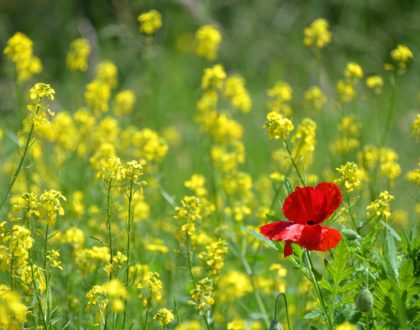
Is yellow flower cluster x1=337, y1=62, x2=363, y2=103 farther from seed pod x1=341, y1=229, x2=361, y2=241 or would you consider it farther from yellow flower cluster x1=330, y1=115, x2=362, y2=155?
seed pod x1=341, y1=229, x2=361, y2=241

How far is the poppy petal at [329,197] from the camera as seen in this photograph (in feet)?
6.62

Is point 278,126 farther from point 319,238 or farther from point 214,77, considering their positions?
point 214,77

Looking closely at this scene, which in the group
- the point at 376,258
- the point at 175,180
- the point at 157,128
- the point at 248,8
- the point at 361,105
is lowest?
the point at 376,258

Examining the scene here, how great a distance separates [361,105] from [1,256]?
3.70 meters

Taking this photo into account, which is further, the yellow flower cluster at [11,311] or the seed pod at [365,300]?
the seed pod at [365,300]

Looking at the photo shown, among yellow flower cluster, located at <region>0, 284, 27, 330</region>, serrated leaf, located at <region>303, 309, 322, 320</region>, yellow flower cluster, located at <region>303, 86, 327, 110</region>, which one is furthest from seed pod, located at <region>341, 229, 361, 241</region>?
yellow flower cluster, located at <region>303, 86, 327, 110</region>

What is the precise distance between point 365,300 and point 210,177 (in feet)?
6.44

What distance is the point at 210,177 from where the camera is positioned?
12.3 ft

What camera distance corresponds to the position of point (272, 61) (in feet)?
23.1

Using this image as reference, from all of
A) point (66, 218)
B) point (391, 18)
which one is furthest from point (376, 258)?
point (391, 18)

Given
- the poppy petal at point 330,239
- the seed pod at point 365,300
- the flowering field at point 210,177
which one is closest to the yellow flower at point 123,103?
the flowering field at point 210,177

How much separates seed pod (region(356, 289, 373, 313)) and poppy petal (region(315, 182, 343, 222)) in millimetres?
265

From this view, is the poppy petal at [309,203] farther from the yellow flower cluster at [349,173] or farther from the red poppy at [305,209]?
the yellow flower cluster at [349,173]

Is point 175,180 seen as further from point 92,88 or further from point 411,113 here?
point 411,113
